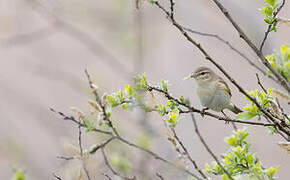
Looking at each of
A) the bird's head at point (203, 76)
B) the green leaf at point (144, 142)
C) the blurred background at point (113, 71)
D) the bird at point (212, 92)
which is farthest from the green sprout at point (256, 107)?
the green leaf at point (144, 142)

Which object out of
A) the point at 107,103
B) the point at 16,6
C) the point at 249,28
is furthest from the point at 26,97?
the point at 107,103

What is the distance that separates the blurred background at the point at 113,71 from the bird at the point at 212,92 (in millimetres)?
383

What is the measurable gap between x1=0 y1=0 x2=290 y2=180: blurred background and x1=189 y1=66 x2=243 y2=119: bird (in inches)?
15.1

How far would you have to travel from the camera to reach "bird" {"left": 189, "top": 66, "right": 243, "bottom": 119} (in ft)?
11.7

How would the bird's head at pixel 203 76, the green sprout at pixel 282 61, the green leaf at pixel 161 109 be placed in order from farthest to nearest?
the bird's head at pixel 203 76 < the green sprout at pixel 282 61 < the green leaf at pixel 161 109

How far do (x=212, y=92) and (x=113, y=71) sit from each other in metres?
5.45

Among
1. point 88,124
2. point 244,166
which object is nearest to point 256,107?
point 244,166

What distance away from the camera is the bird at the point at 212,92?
3.56m

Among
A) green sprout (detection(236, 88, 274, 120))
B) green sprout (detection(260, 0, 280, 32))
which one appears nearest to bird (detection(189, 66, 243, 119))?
green sprout (detection(236, 88, 274, 120))

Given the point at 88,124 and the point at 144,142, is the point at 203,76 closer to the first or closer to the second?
the point at 144,142

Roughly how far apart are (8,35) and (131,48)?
6.04 feet

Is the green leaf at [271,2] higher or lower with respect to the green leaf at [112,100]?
higher

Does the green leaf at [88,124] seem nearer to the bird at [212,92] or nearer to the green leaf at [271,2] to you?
the green leaf at [271,2]

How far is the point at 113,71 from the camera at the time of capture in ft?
29.2
